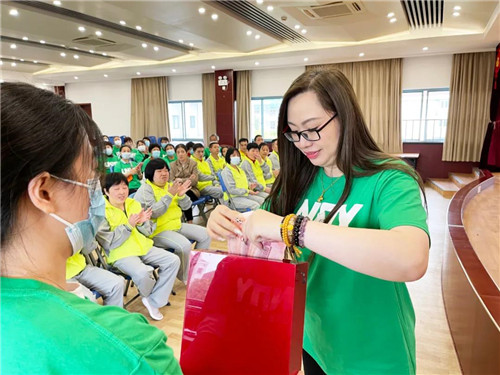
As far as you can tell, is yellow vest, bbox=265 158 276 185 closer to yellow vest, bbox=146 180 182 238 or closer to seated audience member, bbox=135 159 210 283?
seated audience member, bbox=135 159 210 283

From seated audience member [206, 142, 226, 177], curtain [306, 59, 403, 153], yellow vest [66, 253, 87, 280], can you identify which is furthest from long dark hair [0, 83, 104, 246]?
curtain [306, 59, 403, 153]

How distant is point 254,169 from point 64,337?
16.6 ft

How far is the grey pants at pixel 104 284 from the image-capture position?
2.18 metres

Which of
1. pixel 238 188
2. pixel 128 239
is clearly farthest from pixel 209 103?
pixel 128 239

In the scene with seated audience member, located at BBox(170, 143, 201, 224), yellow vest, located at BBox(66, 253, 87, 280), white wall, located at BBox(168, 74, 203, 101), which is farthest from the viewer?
white wall, located at BBox(168, 74, 203, 101)

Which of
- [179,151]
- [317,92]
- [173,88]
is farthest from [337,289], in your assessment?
[173,88]

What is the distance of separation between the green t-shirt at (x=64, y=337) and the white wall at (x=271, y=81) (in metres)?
9.62

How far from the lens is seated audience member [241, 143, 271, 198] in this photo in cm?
521

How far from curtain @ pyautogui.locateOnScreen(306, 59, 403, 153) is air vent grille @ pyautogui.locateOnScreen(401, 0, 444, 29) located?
1.75 m

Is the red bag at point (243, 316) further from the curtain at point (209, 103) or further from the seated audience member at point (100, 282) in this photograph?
the curtain at point (209, 103)

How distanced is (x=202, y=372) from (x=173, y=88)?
11.3 metres

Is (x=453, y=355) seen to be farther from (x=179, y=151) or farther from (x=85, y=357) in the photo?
(x=179, y=151)

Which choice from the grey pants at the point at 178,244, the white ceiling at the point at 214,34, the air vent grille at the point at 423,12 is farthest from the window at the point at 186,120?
the grey pants at the point at 178,244

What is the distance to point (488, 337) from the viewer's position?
5.03 feet
